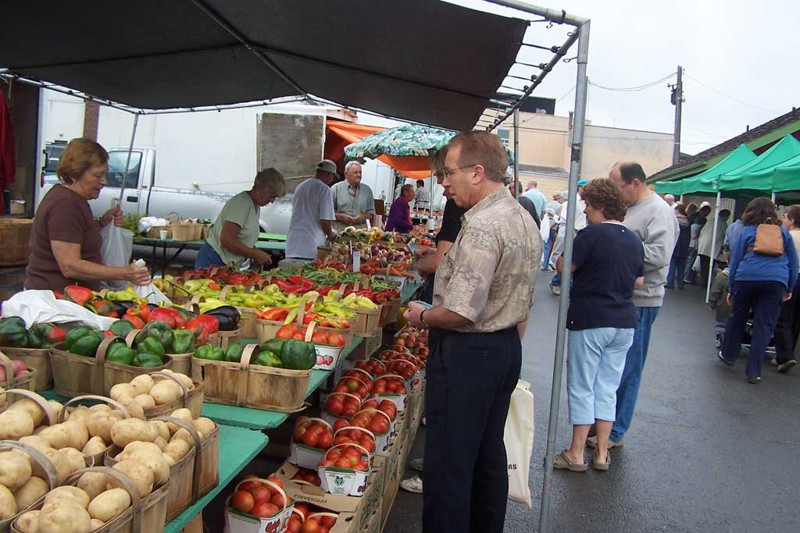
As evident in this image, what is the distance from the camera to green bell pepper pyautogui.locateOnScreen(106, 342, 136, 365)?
2.41 meters

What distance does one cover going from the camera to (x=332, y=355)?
345cm

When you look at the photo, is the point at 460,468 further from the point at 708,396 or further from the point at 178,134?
the point at 178,134

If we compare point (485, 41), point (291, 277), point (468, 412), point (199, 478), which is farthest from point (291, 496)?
point (485, 41)

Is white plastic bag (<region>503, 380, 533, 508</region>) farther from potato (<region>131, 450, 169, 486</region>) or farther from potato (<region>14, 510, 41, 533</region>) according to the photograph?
potato (<region>14, 510, 41, 533</region>)

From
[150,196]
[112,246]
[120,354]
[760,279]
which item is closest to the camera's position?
[120,354]

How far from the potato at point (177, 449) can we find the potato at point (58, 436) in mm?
265

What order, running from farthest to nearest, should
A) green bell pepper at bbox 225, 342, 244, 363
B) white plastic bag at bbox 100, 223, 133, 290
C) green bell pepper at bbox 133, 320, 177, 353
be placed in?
white plastic bag at bbox 100, 223, 133, 290 < green bell pepper at bbox 225, 342, 244, 363 < green bell pepper at bbox 133, 320, 177, 353

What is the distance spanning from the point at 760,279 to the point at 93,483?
797 cm

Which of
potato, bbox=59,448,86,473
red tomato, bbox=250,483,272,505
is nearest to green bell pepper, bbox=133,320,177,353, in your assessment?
red tomato, bbox=250,483,272,505

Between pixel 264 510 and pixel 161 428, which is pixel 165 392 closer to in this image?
pixel 161 428

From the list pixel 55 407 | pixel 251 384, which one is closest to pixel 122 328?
pixel 251 384

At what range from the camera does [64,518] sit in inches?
54.0

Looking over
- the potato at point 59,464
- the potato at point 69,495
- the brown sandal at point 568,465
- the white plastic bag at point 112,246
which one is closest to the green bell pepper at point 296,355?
the potato at point 59,464

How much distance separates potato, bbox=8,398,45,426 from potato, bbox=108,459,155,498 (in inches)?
15.7
